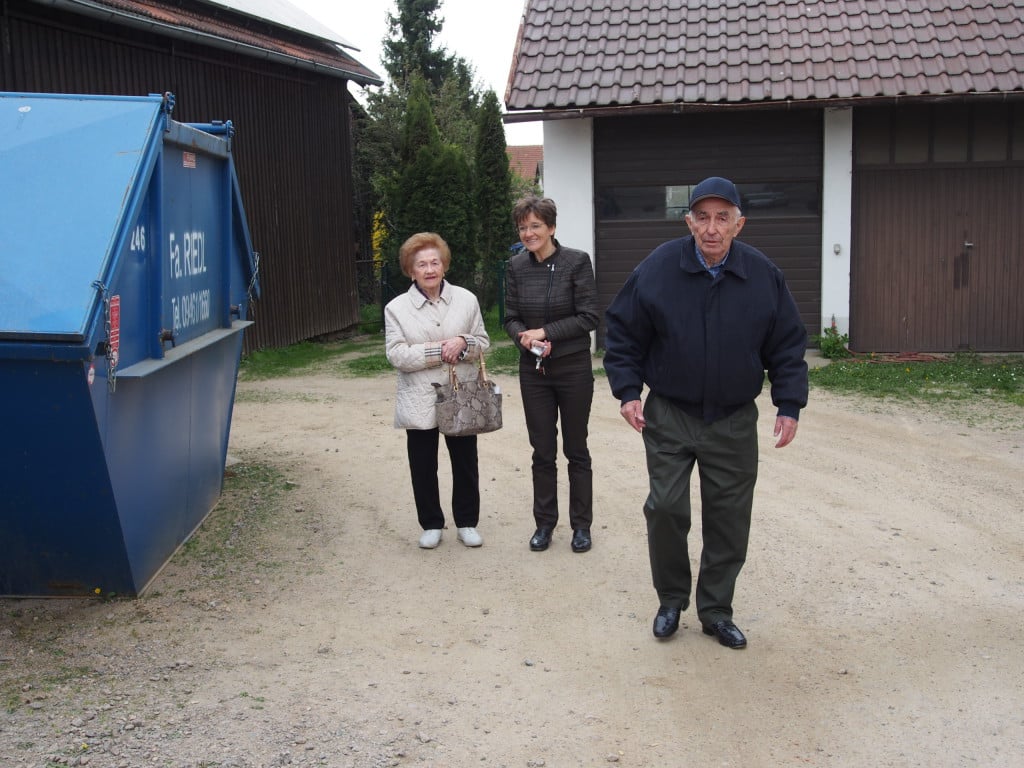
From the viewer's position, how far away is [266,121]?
1467cm

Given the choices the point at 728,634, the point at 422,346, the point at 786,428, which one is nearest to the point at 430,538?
the point at 422,346

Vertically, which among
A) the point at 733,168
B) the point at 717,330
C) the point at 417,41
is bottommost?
the point at 717,330

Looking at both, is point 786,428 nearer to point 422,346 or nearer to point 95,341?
point 422,346

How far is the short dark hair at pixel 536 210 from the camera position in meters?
5.73

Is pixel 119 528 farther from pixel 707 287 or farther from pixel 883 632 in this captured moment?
pixel 883 632

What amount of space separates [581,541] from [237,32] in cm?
999

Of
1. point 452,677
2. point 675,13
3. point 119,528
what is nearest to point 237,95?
point 675,13

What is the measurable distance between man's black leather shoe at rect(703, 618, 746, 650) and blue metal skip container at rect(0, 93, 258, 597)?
8.31ft

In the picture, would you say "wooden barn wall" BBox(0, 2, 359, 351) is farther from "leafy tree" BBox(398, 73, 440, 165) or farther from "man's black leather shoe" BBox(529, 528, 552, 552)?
"man's black leather shoe" BBox(529, 528, 552, 552)

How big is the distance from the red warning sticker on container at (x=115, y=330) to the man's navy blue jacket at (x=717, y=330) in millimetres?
2053

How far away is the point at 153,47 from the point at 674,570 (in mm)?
9778

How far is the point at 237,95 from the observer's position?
14.0 metres

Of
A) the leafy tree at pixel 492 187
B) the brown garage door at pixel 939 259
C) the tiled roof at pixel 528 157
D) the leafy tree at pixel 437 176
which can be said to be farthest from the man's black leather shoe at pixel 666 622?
the tiled roof at pixel 528 157

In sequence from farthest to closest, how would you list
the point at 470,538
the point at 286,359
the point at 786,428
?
the point at 286,359 < the point at 470,538 < the point at 786,428
